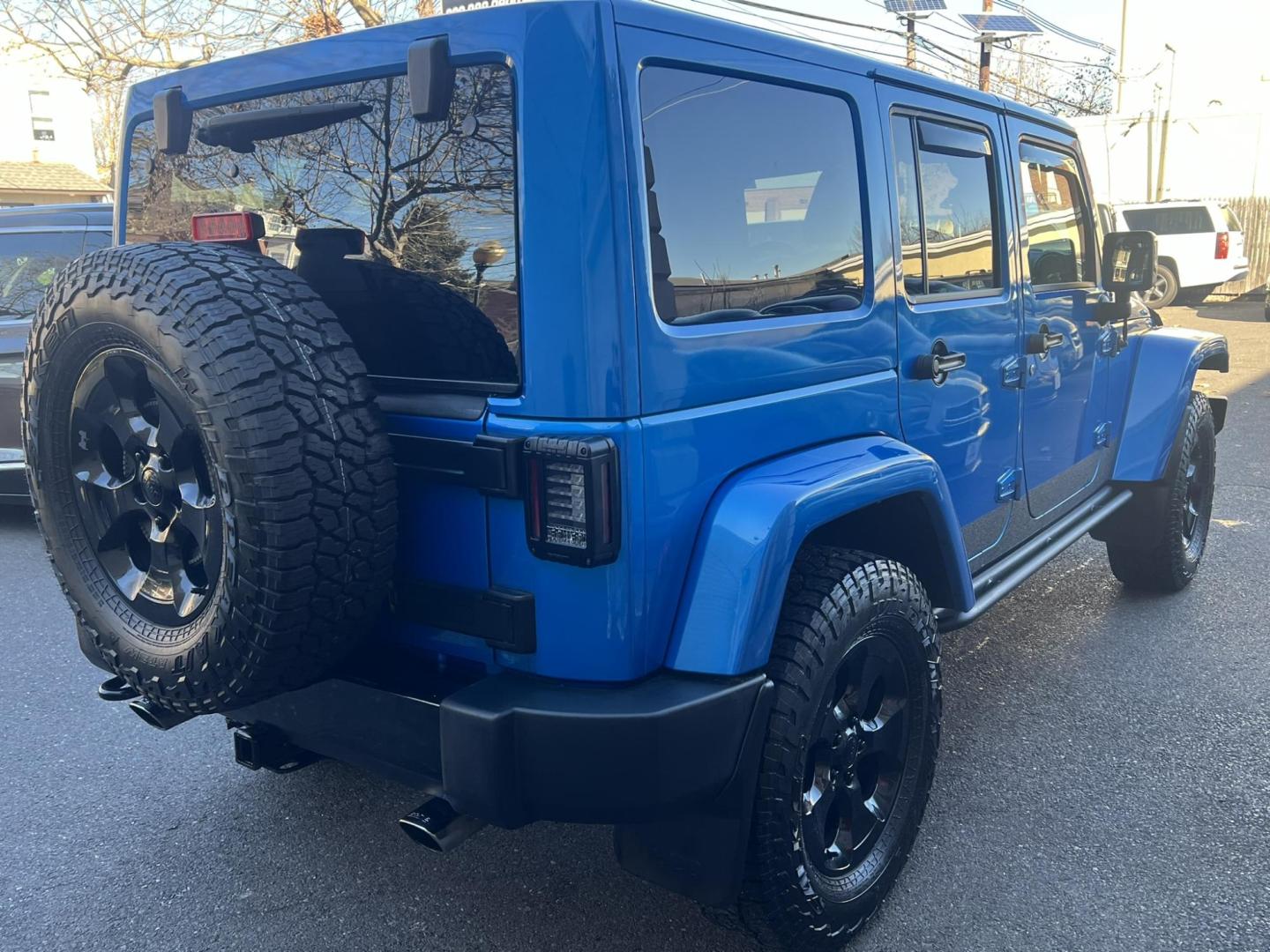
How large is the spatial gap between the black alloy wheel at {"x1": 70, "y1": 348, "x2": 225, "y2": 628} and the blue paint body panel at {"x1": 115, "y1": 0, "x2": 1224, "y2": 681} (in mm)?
399

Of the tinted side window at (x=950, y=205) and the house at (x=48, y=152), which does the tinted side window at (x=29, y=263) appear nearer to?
the tinted side window at (x=950, y=205)

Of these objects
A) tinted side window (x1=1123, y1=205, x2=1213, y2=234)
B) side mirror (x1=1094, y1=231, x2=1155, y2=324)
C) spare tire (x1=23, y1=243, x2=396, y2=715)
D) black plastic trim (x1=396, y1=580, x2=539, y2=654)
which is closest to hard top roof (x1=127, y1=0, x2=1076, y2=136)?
spare tire (x1=23, y1=243, x2=396, y2=715)

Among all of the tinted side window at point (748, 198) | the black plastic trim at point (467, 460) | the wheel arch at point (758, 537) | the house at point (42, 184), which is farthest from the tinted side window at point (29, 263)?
the house at point (42, 184)

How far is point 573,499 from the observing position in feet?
6.20

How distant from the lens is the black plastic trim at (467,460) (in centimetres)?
196

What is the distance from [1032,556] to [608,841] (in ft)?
5.69

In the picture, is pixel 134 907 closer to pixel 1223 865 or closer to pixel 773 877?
pixel 773 877

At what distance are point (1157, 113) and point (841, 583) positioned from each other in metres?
27.3

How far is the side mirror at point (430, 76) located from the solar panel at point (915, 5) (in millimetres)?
9602

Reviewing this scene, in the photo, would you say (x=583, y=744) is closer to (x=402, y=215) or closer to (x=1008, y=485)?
(x=402, y=215)

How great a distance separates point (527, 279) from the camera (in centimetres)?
193

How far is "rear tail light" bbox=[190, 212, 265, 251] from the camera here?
7.54 ft

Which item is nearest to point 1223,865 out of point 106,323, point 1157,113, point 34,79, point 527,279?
point 527,279

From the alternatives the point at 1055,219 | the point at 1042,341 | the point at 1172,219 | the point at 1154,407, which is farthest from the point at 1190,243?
the point at 1042,341
